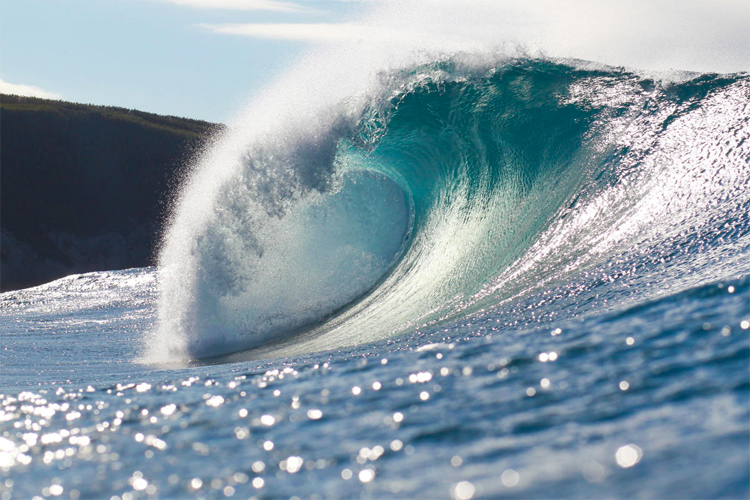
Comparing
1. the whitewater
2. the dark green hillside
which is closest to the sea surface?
the whitewater

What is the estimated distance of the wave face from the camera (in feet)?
22.9

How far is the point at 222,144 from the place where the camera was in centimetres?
1115

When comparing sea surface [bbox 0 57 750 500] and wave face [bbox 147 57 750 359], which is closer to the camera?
sea surface [bbox 0 57 750 500]

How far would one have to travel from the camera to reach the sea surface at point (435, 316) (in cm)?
309

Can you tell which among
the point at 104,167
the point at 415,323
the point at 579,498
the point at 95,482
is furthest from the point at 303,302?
the point at 104,167

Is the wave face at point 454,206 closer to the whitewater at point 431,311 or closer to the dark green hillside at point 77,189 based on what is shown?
the whitewater at point 431,311

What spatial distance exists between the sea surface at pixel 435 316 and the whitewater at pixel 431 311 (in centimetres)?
2

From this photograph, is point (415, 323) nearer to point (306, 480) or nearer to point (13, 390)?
point (13, 390)

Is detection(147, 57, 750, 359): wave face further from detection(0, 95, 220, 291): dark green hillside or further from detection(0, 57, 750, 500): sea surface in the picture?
detection(0, 95, 220, 291): dark green hillside

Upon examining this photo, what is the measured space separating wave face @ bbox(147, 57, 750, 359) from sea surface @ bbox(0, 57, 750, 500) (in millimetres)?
38

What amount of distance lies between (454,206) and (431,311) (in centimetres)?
345

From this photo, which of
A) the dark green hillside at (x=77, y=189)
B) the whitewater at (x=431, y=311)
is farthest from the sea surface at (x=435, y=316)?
the dark green hillside at (x=77, y=189)

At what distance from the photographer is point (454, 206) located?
10.6m

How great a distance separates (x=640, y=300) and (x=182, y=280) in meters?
6.08
